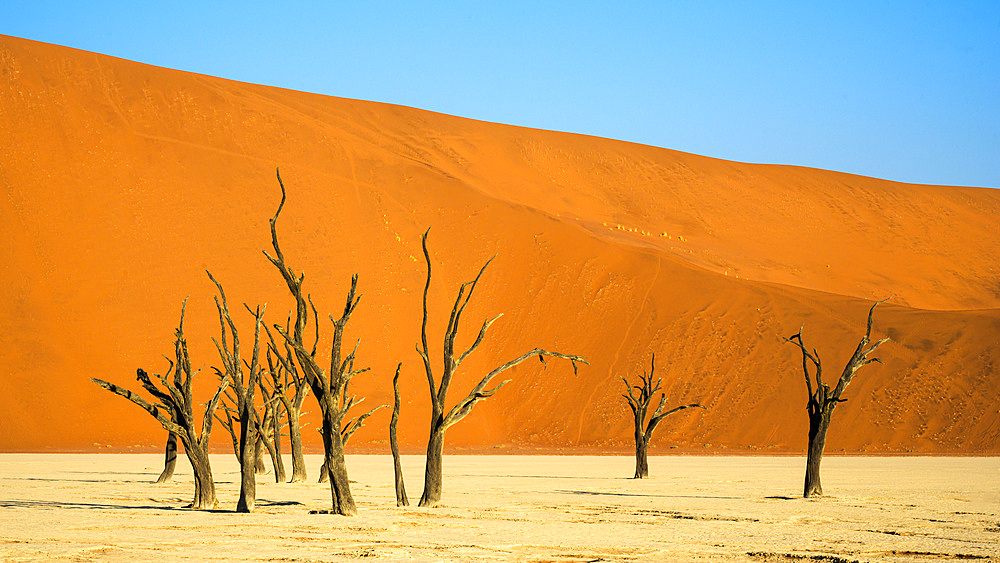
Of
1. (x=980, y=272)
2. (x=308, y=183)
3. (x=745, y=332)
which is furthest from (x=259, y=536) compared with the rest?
(x=980, y=272)

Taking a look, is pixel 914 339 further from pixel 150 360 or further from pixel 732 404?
pixel 150 360

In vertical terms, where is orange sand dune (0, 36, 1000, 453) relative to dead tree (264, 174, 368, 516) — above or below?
above

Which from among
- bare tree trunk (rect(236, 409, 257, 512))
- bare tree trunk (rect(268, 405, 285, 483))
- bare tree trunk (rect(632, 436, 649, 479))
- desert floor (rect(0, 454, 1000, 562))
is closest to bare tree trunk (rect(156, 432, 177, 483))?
desert floor (rect(0, 454, 1000, 562))

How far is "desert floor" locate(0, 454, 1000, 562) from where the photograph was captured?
1187cm

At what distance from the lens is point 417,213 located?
58812mm

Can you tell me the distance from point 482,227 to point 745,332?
638 inches

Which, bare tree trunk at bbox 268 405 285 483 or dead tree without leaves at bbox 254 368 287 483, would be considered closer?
dead tree without leaves at bbox 254 368 287 483

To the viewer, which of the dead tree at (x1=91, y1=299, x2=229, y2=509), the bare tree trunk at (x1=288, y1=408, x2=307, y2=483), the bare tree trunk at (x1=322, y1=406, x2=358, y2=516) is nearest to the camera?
the bare tree trunk at (x1=322, y1=406, x2=358, y2=516)

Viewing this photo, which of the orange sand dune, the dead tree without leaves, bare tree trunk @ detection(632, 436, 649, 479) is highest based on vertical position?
the orange sand dune

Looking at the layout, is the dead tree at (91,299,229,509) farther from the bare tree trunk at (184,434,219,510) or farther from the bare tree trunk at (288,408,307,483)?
the bare tree trunk at (288,408,307,483)

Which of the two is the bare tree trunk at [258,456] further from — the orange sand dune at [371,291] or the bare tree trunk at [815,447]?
the orange sand dune at [371,291]

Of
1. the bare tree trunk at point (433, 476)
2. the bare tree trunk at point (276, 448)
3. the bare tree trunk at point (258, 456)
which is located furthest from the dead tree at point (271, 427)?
the bare tree trunk at point (433, 476)

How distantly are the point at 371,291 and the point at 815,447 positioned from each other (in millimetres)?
35196

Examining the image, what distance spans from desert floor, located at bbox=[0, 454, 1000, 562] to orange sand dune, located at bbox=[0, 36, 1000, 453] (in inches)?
727
